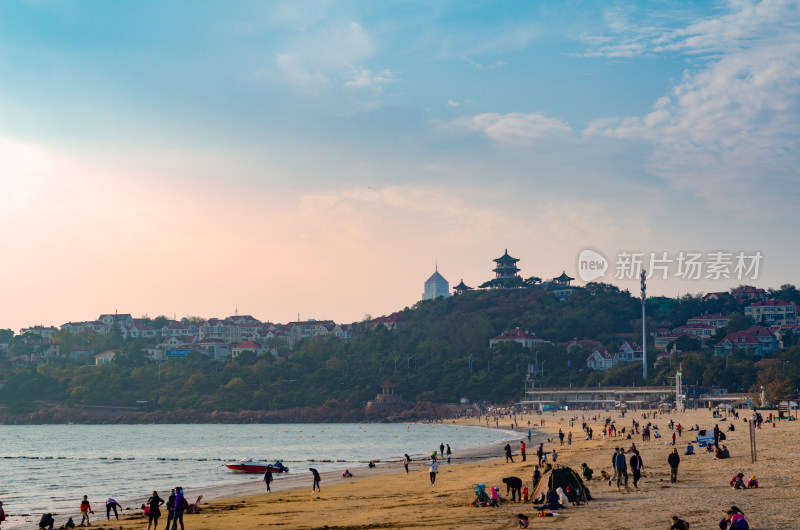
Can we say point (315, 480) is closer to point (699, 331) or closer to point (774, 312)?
point (699, 331)

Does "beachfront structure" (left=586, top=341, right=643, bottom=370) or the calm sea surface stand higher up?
"beachfront structure" (left=586, top=341, right=643, bottom=370)

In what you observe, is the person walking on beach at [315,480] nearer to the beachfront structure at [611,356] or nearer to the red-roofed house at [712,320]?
the beachfront structure at [611,356]

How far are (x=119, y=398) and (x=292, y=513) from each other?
166671 millimetres

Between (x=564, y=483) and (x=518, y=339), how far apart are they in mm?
159501

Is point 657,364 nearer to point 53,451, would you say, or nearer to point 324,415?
point 324,415

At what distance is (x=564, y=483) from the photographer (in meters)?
26.0

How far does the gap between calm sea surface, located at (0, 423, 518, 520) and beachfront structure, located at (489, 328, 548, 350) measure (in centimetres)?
7152

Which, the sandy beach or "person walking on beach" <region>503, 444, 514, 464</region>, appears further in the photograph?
"person walking on beach" <region>503, 444, 514, 464</region>

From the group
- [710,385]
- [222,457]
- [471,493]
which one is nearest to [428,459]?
[222,457]

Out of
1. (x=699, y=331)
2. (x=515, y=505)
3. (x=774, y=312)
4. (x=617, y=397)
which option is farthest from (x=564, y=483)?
(x=774, y=312)

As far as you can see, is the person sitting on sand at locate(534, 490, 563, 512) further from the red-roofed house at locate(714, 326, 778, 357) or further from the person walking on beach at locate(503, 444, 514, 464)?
the red-roofed house at locate(714, 326, 778, 357)

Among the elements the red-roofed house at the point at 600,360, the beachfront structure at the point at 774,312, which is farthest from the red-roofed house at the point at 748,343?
the beachfront structure at the point at 774,312

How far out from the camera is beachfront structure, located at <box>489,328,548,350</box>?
182800mm

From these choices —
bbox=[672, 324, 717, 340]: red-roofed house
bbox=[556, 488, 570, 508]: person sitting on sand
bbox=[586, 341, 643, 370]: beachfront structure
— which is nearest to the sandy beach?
bbox=[556, 488, 570, 508]: person sitting on sand
